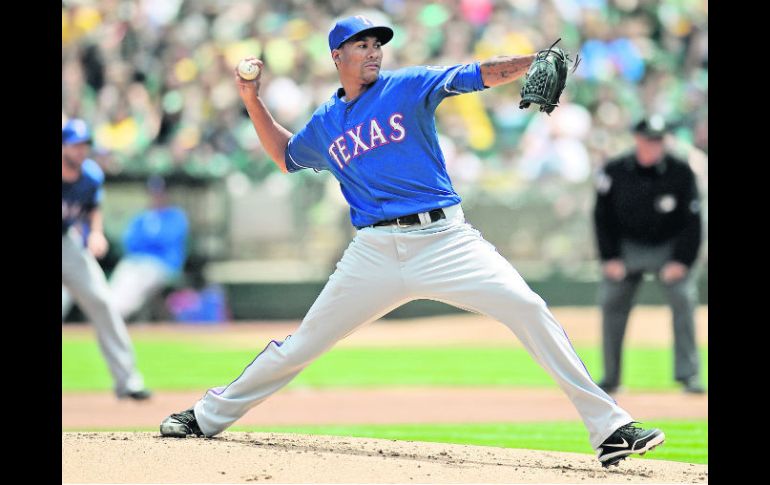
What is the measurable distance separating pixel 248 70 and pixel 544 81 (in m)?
1.66

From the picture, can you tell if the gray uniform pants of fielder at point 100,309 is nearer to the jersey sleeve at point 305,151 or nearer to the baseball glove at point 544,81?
the jersey sleeve at point 305,151

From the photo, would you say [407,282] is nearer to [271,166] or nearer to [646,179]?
[646,179]

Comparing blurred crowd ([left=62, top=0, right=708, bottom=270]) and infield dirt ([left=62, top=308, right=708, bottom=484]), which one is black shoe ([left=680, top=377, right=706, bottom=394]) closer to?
infield dirt ([left=62, top=308, right=708, bottom=484])

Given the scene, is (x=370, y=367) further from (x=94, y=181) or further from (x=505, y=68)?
(x=505, y=68)

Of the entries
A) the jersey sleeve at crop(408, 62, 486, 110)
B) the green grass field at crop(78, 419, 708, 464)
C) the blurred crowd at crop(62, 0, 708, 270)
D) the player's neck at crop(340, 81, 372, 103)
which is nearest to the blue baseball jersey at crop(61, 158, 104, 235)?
the green grass field at crop(78, 419, 708, 464)

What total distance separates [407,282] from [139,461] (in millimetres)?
1468

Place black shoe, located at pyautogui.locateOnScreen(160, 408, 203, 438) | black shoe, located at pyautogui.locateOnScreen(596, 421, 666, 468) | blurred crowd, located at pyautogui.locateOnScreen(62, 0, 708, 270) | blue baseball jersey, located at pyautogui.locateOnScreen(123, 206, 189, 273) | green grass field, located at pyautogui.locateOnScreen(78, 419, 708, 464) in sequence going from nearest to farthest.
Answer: black shoe, located at pyautogui.locateOnScreen(596, 421, 666, 468) < black shoe, located at pyautogui.locateOnScreen(160, 408, 203, 438) < green grass field, located at pyautogui.locateOnScreen(78, 419, 708, 464) < blue baseball jersey, located at pyautogui.locateOnScreen(123, 206, 189, 273) < blurred crowd, located at pyautogui.locateOnScreen(62, 0, 708, 270)

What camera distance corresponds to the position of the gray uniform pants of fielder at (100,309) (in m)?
8.87

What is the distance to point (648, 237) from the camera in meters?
9.88

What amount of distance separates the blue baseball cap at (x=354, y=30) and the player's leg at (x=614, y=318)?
4835mm

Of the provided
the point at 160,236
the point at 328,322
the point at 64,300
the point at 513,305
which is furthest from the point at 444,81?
the point at 160,236

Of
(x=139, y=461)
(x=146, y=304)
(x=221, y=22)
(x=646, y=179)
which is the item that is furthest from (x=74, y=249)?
(x=221, y=22)

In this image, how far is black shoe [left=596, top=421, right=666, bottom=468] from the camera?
5.18 m

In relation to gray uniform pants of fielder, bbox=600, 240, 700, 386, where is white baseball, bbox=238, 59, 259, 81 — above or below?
above
